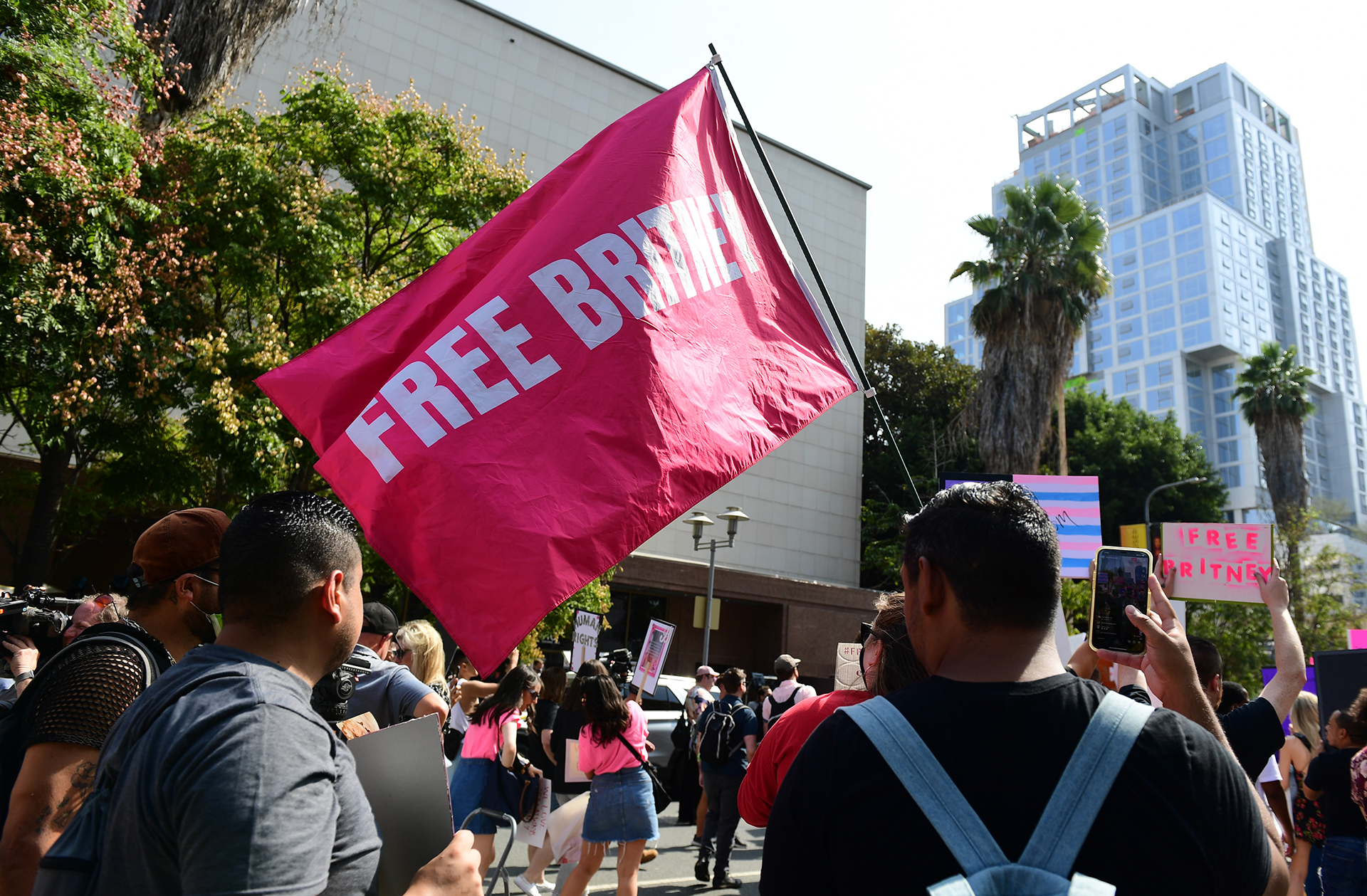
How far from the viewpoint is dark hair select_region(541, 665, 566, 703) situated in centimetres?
830

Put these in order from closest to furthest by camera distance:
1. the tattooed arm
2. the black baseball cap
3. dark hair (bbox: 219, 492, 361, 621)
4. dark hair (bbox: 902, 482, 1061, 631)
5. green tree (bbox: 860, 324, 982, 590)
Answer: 1. dark hair (bbox: 902, 482, 1061, 631)
2. dark hair (bbox: 219, 492, 361, 621)
3. the tattooed arm
4. the black baseball cap
5. green tree (bbox: 860, 324, 982, 590)

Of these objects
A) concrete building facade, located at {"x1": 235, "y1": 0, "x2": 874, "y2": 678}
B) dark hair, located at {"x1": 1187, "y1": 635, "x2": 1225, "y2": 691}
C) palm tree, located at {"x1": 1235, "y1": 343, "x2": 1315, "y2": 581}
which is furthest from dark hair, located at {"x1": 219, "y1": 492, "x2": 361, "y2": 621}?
palm tree, located at {"x1": 1235, "y1": 343, "x2": 1315, "y2": 581}

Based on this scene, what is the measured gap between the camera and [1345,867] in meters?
5.14

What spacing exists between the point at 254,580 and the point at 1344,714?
6.23m

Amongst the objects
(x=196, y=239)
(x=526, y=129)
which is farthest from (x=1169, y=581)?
(x=526, y=129)

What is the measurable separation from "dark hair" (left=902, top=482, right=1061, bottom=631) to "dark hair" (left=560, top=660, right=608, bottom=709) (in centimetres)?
560

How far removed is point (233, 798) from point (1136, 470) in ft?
→ 126

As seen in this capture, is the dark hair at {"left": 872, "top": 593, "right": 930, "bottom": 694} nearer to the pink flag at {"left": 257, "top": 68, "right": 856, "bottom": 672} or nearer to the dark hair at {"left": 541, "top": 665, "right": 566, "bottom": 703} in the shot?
the pink flag at {"left": 257, "top": 68, "right": 856, "bottom": 672}

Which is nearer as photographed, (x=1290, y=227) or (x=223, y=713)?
(x=223, y=713)

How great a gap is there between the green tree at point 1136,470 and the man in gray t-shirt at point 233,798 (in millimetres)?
34833

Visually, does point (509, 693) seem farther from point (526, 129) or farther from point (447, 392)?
point (526, 129)

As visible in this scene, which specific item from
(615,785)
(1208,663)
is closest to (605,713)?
(615,785)

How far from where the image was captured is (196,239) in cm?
1247

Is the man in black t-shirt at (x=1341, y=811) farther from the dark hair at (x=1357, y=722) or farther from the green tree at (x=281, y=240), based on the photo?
the green tree at (x=281, y=240)
